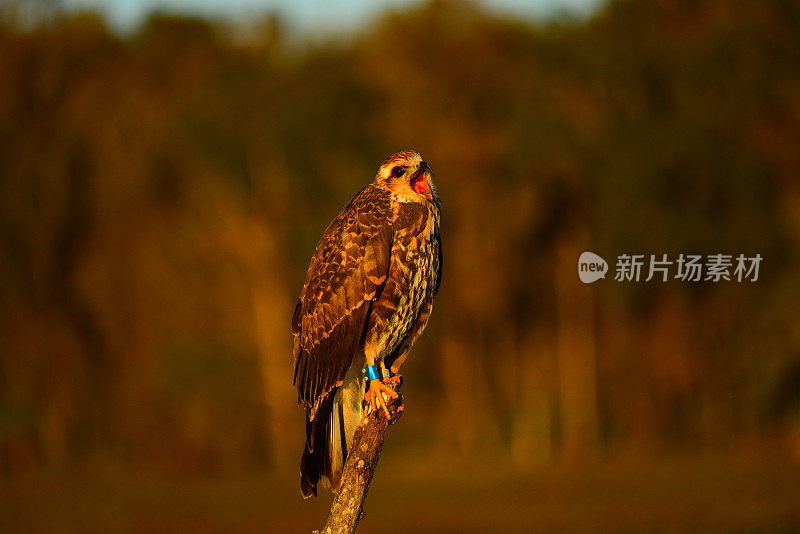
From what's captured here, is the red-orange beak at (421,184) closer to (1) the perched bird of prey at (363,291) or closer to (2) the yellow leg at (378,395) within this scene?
(1) the perched bird of prey at (363,291)

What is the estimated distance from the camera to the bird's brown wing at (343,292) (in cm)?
498

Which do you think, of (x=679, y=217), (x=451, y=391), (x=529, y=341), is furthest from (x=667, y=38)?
(x=451, y=391)

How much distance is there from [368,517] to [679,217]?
9.04 meters

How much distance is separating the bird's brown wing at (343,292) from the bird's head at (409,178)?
0.24ft

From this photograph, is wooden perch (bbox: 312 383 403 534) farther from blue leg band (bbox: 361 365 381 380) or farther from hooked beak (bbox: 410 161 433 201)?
hooked beak (bbox: 410 161 433 201)

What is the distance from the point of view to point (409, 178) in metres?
5.06

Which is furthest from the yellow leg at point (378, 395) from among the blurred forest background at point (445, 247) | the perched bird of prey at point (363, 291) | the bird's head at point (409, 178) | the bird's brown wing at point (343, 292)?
the blurred forest background at point (445, 247)

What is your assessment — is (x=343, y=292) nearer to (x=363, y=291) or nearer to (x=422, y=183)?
(x=363, y=291)

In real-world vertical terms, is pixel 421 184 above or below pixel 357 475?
above

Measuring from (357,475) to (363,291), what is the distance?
0.81 m

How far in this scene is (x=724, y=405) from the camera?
25172 mm

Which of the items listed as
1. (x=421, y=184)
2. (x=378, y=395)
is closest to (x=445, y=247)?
(x=421, y=184)

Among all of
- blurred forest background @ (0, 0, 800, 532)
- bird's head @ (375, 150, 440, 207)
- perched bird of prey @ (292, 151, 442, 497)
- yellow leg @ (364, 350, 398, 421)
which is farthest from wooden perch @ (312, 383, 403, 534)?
blurred forest background @ (0, 0, 800, 532)

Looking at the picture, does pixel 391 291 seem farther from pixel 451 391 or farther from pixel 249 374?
pixel 451 391
